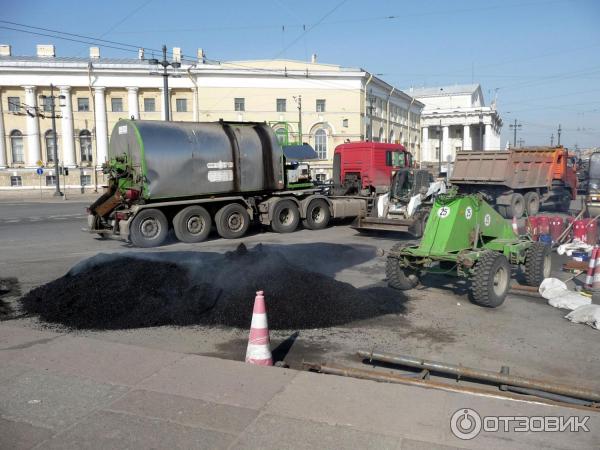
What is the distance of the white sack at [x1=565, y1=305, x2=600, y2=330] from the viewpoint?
672 centimetres

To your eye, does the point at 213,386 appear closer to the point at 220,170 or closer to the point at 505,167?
the point at 220,170

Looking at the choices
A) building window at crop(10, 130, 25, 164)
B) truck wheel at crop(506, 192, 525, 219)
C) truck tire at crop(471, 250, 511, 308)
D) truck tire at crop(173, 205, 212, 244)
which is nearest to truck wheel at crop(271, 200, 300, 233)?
truck tire at crop(173, 205, 212, 244)

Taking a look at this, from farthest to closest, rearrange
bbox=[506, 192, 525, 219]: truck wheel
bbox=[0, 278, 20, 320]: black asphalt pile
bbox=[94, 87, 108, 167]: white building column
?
bbox=[94, 87, 108, 167]: white building column
bbox=[506, 192, 525, 219]: truck wheel
bbox=[0, 278, 20, 320]: black asphalt pile

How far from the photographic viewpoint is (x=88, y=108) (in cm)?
5316

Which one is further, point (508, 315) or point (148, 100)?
point (148, 100)

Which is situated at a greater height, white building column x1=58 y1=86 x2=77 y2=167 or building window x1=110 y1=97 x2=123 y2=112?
building window x1=110 y1=97 x2=123 y2=112

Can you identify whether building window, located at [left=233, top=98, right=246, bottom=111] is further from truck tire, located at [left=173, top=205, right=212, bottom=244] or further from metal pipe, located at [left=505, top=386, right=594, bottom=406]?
metal pipe, located at [left=505, top=386, right=594, bottom=406]

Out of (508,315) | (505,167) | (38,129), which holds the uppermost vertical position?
(38,129)

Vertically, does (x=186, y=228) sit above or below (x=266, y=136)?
below

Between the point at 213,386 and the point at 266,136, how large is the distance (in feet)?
40.5

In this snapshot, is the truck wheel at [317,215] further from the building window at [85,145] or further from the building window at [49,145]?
the building window at [49,145]

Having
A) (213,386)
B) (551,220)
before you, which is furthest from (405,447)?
(551,220)

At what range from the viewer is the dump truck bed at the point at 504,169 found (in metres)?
20.1

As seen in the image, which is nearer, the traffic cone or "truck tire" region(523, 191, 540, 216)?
the traffic cone
